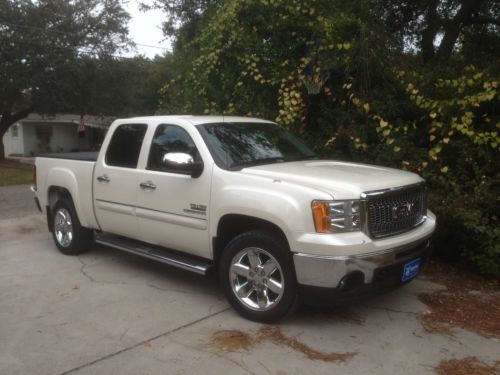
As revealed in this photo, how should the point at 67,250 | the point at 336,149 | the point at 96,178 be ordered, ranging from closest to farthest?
the point at 96,178 → the point at 67,250 → the point at 336,149

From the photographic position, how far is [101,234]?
6512 mm

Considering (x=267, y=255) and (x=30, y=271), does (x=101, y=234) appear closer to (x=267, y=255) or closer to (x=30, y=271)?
(x=30, y=271)

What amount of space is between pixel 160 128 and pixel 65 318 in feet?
7.10

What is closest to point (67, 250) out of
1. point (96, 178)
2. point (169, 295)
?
point (96, 178)

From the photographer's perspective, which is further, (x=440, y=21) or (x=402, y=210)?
(x=440, y=21)

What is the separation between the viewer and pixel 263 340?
4.20 metres

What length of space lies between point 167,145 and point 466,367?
3.47 meters

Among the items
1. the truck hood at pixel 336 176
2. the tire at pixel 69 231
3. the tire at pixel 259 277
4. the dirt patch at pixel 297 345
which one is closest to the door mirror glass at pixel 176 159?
the truck hood at pixel 336 176

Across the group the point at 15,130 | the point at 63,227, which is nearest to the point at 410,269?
the point at 63,227

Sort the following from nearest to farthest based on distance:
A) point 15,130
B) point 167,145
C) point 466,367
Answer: point 466,367
point 167,145
point 15,130

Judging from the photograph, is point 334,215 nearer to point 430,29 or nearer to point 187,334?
point 187,334

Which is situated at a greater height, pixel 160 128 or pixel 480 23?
pixel 480 23

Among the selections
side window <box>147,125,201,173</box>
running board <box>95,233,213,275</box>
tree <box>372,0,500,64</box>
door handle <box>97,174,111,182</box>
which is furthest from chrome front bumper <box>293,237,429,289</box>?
tree <box>372,0,500,64</box>

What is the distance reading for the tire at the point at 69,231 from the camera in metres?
6.75
